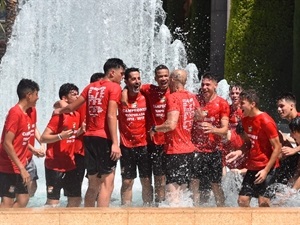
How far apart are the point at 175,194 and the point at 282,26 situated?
439 inches

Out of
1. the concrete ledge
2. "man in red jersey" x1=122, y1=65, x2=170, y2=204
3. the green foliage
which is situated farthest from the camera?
the green foliage

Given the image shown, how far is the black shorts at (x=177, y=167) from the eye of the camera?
29.5ft

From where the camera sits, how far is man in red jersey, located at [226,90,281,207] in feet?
28.2

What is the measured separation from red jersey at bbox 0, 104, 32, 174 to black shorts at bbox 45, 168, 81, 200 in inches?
21.2

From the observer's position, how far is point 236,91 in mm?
9797

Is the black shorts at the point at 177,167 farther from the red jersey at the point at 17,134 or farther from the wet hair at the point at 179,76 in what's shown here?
the red jersey at the point at 17,134

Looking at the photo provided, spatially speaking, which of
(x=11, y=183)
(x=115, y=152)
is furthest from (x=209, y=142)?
(x=11, y=183)

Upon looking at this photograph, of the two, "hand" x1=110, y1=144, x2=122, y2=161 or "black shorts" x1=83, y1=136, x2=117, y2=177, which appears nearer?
"hand" x1=110, y1=144, x2=122, y2=161

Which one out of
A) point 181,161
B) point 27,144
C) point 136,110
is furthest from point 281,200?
point 27,144

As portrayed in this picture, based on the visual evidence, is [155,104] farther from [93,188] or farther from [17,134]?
[17,134]

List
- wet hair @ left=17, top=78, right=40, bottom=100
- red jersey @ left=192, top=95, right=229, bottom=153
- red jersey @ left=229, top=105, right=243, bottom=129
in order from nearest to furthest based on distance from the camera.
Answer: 1. wet hair @ left=17, top=78, right=40, bottom=100
2. red jersey @ left=192, top=95, right=229, bottom=153
3. red jersey @ left=229, top=105, right=243, bottom=129

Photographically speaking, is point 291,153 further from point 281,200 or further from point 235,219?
point 235,219

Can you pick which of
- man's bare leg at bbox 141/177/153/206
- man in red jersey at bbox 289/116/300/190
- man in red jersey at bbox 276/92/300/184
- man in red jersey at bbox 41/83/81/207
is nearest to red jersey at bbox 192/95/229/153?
man's bare leg at bbox 141/177/153/206

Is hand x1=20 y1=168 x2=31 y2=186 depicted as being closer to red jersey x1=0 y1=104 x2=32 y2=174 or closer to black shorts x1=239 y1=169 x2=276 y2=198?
red jersey x1=0 y1=104 x2=32 y2=174
